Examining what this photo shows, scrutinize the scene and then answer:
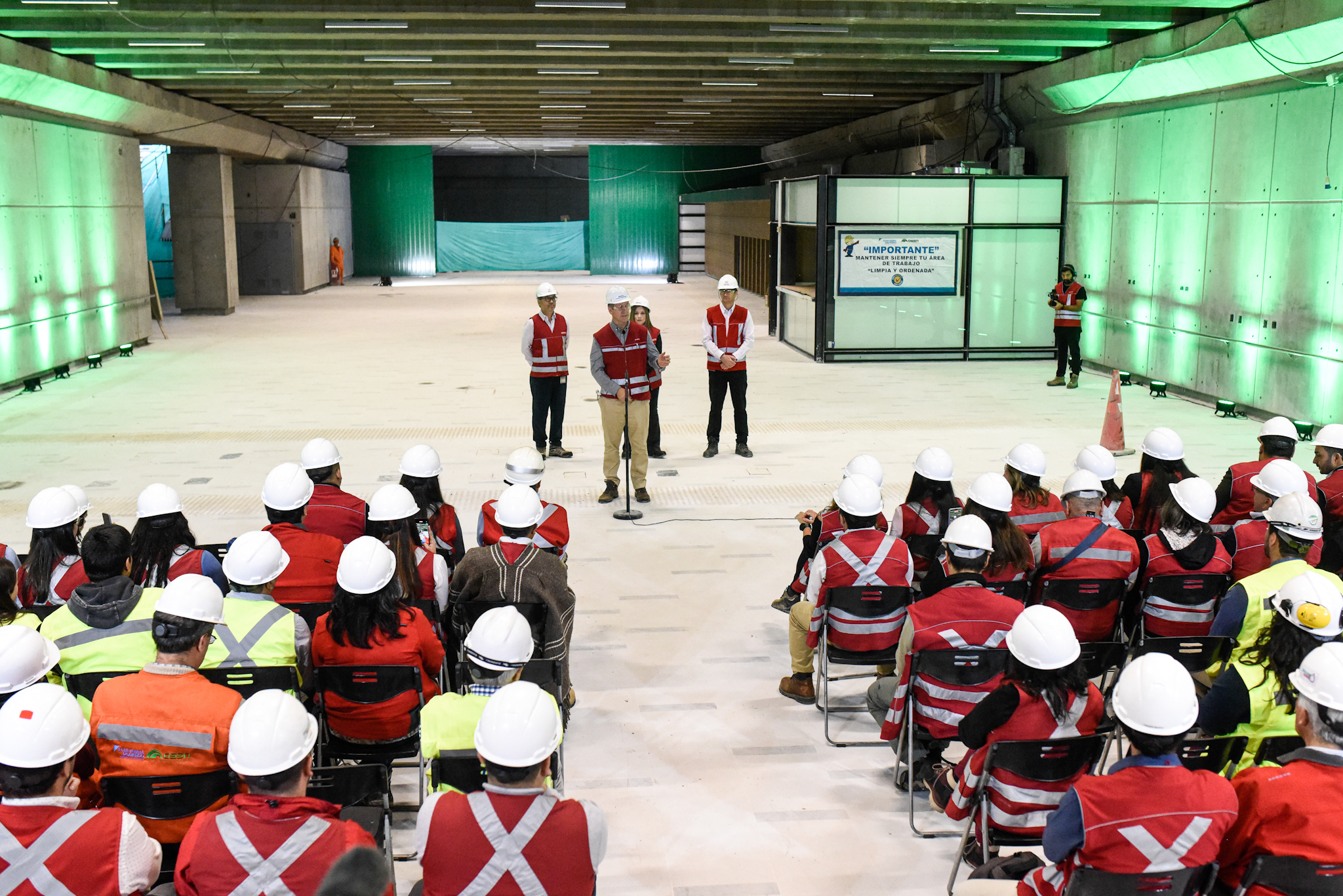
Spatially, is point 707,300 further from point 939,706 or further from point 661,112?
point 939,706

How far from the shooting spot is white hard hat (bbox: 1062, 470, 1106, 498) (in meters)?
5.55

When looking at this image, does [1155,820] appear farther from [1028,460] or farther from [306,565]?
[306,565]

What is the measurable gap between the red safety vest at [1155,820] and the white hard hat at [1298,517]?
2188mm

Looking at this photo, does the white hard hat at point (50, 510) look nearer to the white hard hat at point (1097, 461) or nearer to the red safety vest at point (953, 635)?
the red safety vest at point (953, 635)

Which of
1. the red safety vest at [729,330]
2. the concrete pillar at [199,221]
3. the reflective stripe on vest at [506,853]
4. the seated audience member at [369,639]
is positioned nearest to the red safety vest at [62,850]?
the reflective stripe on vest at [506,853]

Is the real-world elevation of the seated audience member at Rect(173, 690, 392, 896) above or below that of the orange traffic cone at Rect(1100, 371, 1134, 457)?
above

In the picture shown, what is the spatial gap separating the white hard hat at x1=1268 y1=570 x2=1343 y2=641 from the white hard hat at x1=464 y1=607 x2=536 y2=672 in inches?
99.9

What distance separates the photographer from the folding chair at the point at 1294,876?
2.84 meters

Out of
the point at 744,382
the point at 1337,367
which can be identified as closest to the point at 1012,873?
the point at 744,382

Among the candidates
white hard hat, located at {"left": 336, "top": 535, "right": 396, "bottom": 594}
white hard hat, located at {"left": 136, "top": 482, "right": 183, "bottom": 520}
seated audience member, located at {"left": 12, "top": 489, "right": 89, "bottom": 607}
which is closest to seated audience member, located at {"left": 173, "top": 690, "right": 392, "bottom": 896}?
white hard hat, located at {"left": 336, "top": 535, "right": 396, "bottom": 594}

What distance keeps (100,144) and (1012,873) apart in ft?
63.6

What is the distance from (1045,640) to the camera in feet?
11.8

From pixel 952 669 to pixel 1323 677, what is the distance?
1.49 m

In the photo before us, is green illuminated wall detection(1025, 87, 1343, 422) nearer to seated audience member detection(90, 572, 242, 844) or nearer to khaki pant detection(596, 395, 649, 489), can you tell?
khaki pant detection(596, 395, 649, 489)
